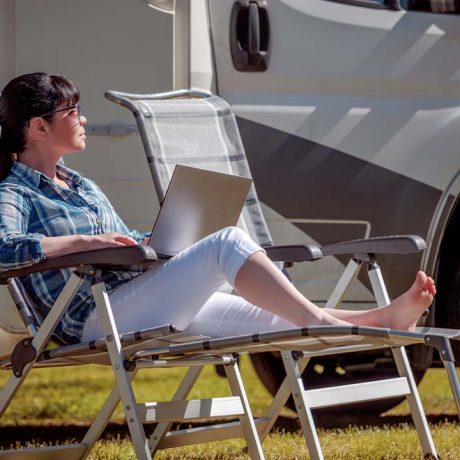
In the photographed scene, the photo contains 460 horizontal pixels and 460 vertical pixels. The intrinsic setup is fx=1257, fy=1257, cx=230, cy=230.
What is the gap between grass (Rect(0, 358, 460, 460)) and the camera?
4.14 metres

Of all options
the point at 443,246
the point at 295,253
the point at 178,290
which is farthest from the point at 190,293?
the point at 443,246

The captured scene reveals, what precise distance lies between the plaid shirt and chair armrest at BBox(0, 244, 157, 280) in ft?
A: 0.19

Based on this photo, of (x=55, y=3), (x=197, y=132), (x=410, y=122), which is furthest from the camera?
(x=410, y=122)

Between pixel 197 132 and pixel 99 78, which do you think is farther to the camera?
pixel 99 78

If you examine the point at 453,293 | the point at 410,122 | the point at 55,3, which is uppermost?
the point at 55,3

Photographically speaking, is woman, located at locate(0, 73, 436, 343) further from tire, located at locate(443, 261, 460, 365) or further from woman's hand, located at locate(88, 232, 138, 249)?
tire, located at locate(443, 261, 460, 365)

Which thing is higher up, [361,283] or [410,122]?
[410,122]

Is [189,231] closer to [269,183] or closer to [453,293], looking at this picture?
[269,183]

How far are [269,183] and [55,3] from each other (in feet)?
3.27

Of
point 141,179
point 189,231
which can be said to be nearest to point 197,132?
point 141,179

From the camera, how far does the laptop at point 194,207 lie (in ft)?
10.5

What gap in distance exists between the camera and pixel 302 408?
3361 mm

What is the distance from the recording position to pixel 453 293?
484 cm

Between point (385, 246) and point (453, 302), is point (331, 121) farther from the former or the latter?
point (385, 246)
